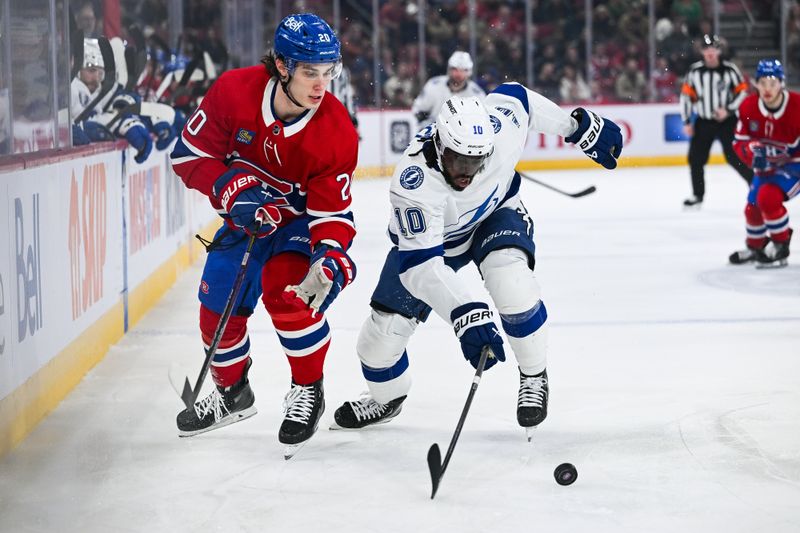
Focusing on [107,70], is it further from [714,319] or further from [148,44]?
[714,319]

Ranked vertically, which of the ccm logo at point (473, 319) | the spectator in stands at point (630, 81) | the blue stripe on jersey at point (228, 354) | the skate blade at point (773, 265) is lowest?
the skate blade at point (773, 265)

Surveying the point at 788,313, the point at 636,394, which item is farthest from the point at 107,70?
the point at 788,313

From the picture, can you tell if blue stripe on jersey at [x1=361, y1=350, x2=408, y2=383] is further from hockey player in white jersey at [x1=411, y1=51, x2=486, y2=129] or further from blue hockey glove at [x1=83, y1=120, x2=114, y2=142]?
hockey player in white jersey at [x1=411, y1=51, x2=486, y2=129]

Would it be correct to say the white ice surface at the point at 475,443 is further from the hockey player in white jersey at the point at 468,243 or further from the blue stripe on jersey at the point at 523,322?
the blue stripe on jersey at the point at 523,322

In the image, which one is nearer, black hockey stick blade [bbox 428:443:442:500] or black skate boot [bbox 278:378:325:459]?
black hockey stick blade [bbox 428:443:442:500]

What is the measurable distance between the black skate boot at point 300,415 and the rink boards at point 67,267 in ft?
2.47

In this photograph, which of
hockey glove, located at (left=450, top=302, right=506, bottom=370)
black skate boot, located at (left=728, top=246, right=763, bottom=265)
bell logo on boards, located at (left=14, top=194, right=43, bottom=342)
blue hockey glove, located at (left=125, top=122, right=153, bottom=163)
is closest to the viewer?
hockey glove, located at (left=450, top=302, right=506, bottom=370)

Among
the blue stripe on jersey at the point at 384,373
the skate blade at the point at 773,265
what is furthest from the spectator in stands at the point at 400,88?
the blue stripe on jersey at the point at 384,373

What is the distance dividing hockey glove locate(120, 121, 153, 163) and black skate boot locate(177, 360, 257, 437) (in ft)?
7.13

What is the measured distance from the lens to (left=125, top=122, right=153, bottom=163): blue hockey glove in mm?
5578

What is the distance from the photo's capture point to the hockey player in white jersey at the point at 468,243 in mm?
3098

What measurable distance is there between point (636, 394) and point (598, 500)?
45.5 inches

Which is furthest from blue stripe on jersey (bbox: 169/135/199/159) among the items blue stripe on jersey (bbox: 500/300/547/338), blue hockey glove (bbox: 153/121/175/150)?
blue hockey glove (bbox: 153/121/175/150)

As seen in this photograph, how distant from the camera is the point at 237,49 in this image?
11.7 m
